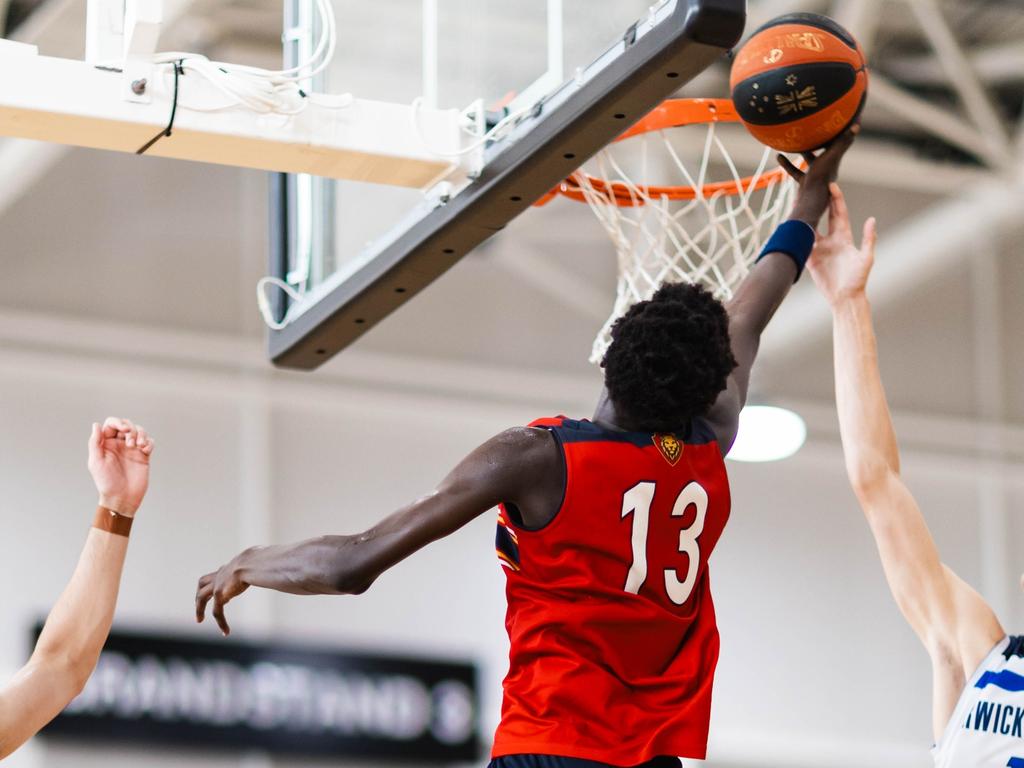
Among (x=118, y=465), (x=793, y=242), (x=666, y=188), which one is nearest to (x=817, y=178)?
(x=793, y=242)

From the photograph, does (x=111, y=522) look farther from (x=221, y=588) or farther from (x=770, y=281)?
(x=770, y=281)

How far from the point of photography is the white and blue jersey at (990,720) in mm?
4508

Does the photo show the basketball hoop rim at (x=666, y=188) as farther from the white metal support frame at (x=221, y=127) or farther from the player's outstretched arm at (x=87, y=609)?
the player's outstretched arm at (x=87, y=609)

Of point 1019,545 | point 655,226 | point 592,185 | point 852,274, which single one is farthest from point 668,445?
point 1019,545

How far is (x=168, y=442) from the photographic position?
12039mm

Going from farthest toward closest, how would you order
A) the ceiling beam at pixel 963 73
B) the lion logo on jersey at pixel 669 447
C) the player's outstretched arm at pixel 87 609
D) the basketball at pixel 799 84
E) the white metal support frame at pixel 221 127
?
the ceiling beam at pixel 963 73
the basketball at pixel 799 84
the white metal support frame at pixel 221 127
the player's outstretched arm at pixel 87 609
the lion logo on jersey at pixel 669 447

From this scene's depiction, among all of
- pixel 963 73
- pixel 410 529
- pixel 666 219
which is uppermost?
pixel 963 73

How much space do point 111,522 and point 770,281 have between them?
1.69 m

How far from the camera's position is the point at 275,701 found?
11750 millimetres

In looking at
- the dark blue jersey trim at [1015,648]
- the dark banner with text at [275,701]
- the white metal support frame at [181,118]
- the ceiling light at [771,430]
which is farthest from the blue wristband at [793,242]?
the dark banner with text at [275,701]

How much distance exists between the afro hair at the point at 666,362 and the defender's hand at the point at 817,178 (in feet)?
3.44

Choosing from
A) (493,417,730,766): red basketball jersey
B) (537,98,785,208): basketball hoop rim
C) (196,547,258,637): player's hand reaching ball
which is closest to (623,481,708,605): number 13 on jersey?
(493,417,730,766): red basketball jersey

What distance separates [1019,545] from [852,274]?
10.1 metres

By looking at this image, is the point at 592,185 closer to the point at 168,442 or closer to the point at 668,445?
the point at 668,445
